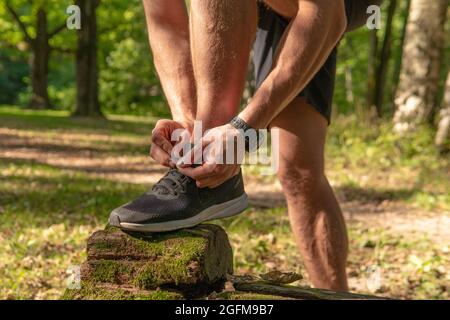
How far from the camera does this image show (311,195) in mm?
2662

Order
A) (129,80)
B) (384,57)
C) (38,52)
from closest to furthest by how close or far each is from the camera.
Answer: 1. (384,57)
2. (38,52)
3. (129,80)

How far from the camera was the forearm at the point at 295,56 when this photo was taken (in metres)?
1.98

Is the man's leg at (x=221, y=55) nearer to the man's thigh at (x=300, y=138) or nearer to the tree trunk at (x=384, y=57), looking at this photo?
the man's thigh at (x=300, y=138)

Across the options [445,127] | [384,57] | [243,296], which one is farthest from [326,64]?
[384,57]

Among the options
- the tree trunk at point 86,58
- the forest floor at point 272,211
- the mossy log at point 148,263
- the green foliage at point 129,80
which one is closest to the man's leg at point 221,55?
the mossy log at point 148,263

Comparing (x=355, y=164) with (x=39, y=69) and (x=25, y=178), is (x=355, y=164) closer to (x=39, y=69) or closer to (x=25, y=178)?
(x=25, y=178)

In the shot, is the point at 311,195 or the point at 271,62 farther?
the point at 311,195

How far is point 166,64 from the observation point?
2.39 meters

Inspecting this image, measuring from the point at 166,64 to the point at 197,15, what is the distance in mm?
329

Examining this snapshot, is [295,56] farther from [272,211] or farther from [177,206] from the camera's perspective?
[272,211]

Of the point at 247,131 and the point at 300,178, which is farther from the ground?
the point at 247,131

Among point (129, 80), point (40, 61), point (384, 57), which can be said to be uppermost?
point (40, 61)

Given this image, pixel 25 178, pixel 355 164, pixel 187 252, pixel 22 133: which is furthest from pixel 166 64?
pixel 22 133

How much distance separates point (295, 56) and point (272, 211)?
3975mm
